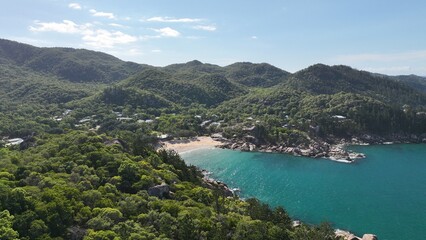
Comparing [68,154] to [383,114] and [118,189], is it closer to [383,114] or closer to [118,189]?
[118,189]

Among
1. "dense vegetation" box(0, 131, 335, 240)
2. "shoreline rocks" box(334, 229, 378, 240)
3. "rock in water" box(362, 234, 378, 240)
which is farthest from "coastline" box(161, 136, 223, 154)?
"rock in water" box(362, 234, 378, 240)

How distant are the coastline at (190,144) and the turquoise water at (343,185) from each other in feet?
17.6

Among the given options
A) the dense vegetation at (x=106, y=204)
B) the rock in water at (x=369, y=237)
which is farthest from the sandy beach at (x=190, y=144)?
the rock in water at (x=369, y=237)

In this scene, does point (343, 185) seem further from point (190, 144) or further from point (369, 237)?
point (190, 144)

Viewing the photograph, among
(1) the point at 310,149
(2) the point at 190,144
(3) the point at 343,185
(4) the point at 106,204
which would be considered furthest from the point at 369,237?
(2) the point at 190,144

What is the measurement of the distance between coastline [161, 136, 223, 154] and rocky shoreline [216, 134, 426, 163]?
3745 mm

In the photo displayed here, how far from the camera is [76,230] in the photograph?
43.5 metres

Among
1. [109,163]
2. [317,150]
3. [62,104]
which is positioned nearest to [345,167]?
[317,150]

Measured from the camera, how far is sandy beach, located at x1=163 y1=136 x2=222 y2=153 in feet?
425

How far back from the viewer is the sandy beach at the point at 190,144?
12959 cm

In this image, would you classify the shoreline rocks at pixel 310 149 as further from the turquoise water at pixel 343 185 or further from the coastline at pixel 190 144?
the coastline at pixel 190 144

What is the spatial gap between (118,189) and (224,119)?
111966mm

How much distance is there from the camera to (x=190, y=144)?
135250mm

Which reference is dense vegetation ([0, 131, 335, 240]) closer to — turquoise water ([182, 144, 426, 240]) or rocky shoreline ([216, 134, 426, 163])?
turquoise water ([182, 144, 426, 240])
